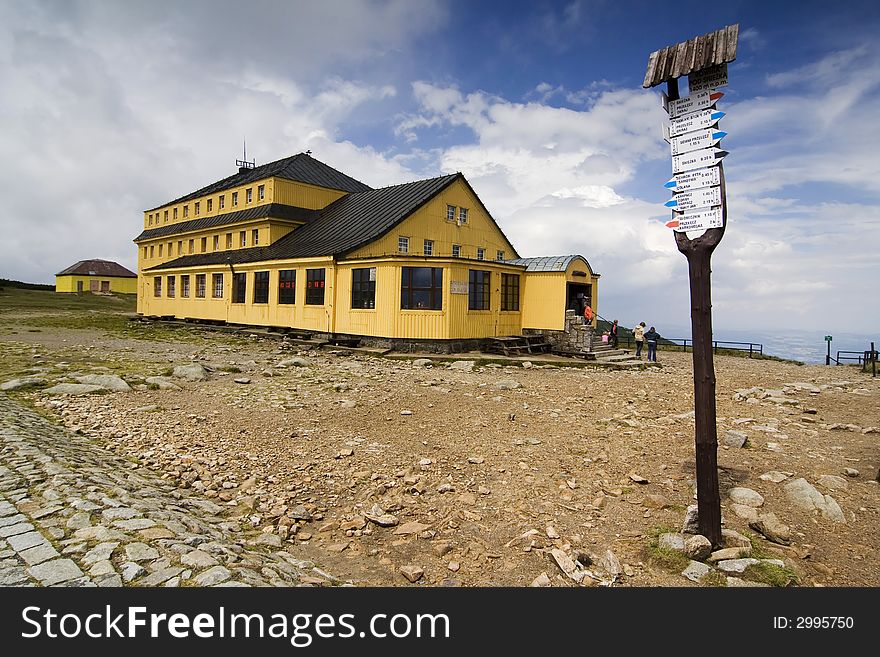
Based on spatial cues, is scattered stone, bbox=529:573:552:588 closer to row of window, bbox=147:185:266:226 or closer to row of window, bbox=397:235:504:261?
row of window, bbox=397:235:504:261

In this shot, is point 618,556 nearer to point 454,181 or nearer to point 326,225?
point 454,181

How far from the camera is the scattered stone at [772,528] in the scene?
5758 millimetres

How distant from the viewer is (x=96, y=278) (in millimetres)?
82812

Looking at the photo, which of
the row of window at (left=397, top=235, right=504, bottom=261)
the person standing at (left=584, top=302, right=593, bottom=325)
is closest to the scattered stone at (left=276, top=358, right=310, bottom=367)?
the row of window at (left=397, top=235, right=504, bottom=261)

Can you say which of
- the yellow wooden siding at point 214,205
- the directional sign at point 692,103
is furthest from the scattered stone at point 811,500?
the yellow wooden siding at point 214,205

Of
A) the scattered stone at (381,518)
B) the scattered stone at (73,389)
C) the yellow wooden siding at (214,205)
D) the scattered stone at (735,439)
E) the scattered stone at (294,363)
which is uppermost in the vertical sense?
the yellow wooden siding at (214,205)

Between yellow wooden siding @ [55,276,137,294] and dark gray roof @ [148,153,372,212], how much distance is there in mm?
51919

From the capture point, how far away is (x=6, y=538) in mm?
4551

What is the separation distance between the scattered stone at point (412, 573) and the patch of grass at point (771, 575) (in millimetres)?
3234

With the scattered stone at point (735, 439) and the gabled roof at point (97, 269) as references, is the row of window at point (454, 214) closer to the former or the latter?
the scattered stone at point (735, 439)

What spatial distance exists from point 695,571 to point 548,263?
2174cm

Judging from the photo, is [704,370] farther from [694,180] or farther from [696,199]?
[694,180]

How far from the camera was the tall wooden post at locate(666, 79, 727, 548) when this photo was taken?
18.6 ft

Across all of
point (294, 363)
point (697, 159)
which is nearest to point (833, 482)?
point (697, 159)
